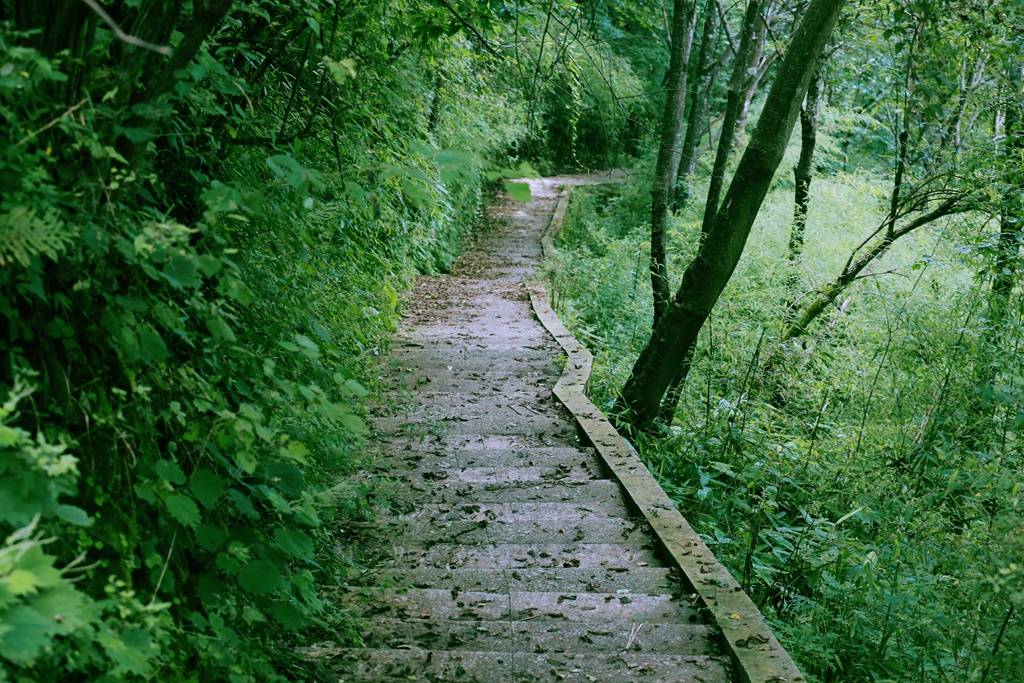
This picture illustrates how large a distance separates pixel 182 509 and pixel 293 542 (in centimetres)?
45

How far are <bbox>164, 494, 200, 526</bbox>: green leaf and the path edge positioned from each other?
2112 millimetres

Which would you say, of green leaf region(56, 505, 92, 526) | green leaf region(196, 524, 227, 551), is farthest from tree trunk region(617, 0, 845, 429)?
green leaf region(56, 505, 92, 526)

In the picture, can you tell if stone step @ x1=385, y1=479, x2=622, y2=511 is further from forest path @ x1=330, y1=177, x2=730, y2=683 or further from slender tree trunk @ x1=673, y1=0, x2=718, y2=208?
slender tree trunk @ x1=673, y1=0, x2=718, y2=208

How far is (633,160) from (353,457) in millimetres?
23690

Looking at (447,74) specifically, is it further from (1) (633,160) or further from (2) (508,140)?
(1) (633,160)

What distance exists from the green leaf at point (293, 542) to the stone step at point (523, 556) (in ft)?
5.29

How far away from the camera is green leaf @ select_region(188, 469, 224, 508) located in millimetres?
2379

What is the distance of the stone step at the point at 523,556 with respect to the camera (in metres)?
4.29

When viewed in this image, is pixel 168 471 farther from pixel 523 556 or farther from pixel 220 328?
pixel 523 556

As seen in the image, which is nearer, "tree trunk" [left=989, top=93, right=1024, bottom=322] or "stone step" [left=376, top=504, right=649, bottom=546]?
"stone step" [left=376, top=504, right=649, bottom=546]

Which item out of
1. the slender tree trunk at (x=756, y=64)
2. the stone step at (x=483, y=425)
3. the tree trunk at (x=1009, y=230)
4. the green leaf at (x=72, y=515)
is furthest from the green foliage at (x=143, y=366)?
the slender tree trunk at (x=756, y=64)

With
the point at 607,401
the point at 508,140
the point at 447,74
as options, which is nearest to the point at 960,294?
the point at 607,401

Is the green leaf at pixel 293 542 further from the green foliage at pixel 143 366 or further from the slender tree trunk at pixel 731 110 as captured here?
the slender tree trunk at pixel 731 110

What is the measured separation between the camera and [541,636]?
138 inches
